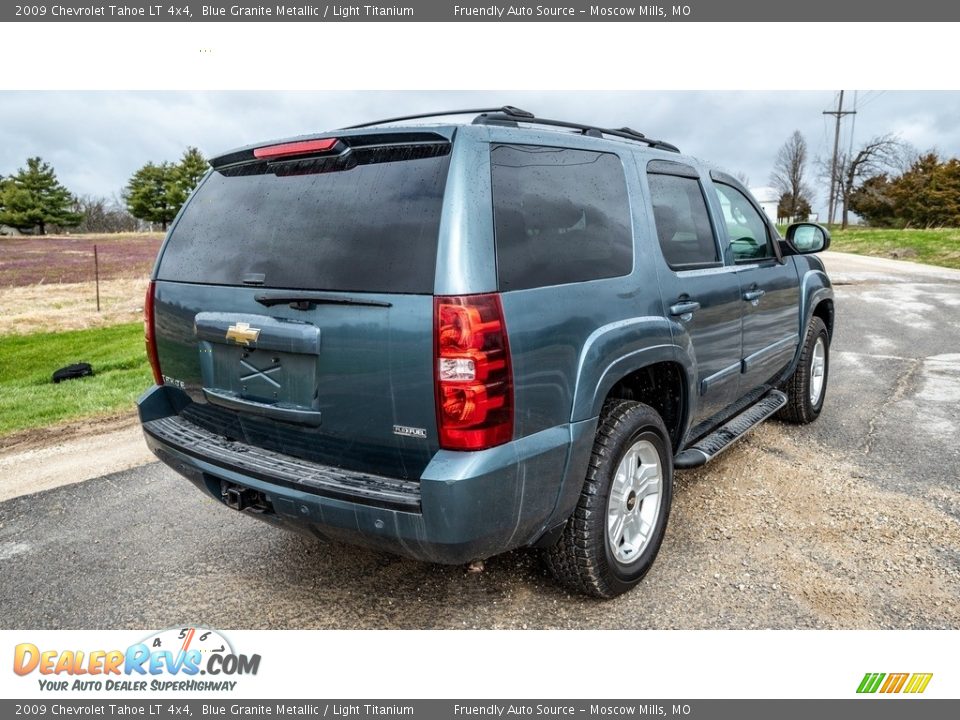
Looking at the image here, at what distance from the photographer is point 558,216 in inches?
107

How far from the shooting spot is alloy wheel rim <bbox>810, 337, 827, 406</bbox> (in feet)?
18.0

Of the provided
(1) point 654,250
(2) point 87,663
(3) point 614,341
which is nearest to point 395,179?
(3) point 614,341

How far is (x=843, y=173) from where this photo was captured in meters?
50.4

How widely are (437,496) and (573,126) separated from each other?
1.86 meters

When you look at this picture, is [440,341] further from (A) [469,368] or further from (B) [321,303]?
(B) [321,303]

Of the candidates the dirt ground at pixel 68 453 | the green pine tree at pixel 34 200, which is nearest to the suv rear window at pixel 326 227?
the dirt ground at pixel 68 453

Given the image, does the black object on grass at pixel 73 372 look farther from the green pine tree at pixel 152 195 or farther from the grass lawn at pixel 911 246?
the green pine tree at pixel 152 195

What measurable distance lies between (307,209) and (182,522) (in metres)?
2.22

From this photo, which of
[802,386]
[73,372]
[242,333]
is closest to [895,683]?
[242,333]

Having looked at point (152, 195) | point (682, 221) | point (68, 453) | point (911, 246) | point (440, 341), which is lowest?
point (68, 453)

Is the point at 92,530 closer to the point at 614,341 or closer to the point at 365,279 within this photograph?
the point at 365,279

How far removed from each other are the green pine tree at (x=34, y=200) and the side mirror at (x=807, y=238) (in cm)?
6668

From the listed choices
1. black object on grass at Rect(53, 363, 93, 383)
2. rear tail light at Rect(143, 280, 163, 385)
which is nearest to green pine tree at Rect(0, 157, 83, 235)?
black object on grass at Rect(53, 363, 93, 383)

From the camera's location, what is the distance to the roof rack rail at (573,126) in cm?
267
